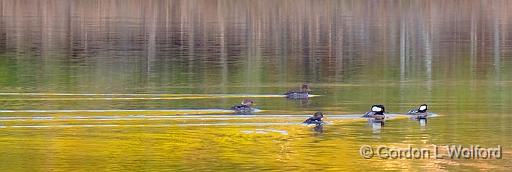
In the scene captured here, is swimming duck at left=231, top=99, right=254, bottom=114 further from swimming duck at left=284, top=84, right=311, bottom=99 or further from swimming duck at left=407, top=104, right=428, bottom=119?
swimming duck at left=284, top=84, right=311, bottom=99

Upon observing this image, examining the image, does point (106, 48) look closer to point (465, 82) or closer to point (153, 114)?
point (465, 82)

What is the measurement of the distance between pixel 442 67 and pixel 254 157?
24.0 metres

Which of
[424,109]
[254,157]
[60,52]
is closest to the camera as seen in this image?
[254,157]

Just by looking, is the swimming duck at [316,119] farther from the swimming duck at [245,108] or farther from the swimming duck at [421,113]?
the swimming duck at [421,113]

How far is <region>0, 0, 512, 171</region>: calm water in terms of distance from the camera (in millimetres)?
30375

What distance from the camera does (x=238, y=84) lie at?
45.4 meters

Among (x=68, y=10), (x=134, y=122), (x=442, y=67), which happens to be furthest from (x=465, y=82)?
(x=68, y=10)

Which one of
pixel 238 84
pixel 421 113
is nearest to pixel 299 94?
pixel 421 113

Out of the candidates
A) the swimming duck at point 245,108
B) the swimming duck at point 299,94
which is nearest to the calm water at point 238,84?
the swimming duck at point 299,94

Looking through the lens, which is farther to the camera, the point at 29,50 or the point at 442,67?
the point at 29,50

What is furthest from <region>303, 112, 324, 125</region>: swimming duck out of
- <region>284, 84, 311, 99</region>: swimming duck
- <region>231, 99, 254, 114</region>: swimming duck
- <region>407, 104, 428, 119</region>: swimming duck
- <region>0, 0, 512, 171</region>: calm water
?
<region>284, 84, 311, 99</region>: swimming duck

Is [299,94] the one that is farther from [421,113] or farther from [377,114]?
[377,114]

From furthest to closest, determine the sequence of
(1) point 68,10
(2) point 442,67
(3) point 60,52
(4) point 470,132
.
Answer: (1) point 68,10, (3) point 60,52, (2) point 442,67, (4) point 470,132

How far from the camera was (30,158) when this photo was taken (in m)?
29.7
